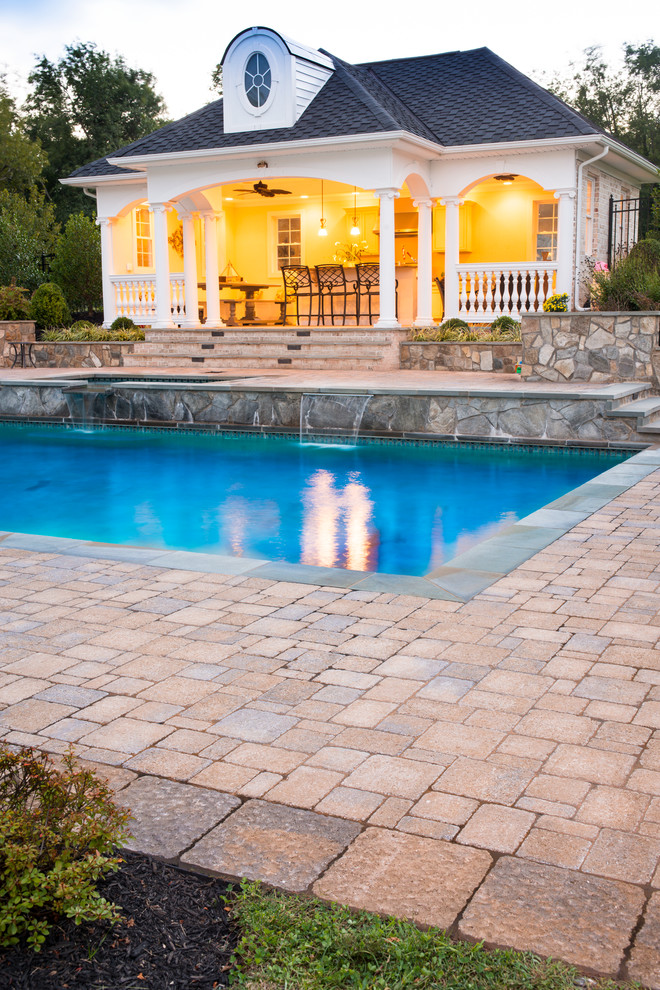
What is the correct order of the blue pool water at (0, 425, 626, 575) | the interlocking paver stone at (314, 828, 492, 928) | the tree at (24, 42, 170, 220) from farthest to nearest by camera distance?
the tree at (24, 42, 170, 220) → the blue pool water at (0, 425, 626, 575) → the interlocking paver stone at (314, 828, 492, 928)

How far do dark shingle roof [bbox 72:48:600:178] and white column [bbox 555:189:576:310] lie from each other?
1.06 metres

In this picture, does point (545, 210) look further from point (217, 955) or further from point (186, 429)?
point (217, 955)

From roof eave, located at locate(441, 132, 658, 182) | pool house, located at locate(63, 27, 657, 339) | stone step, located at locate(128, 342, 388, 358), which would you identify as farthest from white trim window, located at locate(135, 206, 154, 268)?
roof eave, located at locate(441, 132, 658, 182)

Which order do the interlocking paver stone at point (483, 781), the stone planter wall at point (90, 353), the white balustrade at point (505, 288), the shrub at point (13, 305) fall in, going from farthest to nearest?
the shrub at point (13, 305)
the stone planter wall at point (90, 353)
the white balustrade at point (505, 288)
the interlocking paver stone at point (483, 781)

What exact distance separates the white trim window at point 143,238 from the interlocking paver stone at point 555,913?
67.2ft

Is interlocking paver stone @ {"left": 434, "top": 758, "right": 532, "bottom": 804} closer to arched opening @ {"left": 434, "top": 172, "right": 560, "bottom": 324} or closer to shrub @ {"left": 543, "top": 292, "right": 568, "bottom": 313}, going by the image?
shrub @ {"left": 543, "top": 292, "right": 568, "bottom": 313}

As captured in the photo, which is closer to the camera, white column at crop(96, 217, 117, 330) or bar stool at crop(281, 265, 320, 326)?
bar stool at crop(281, 265, 320, 326)

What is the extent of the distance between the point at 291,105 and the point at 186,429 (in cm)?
721

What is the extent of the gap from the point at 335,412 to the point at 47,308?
9749 millimetres

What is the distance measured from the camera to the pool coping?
524 centimetres

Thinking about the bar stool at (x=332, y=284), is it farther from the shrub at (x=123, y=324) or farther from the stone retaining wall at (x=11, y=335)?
the stone retaining wall at (x=11, y=335)

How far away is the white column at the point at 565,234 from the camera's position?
1633cm

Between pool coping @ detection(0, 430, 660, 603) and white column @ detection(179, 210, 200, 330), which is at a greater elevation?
white column @ detection(179, 210, 200, 330)

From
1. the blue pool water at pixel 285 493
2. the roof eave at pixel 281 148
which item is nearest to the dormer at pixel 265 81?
the roof eave at pixel 281 148
